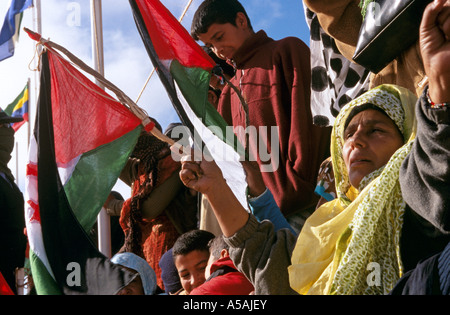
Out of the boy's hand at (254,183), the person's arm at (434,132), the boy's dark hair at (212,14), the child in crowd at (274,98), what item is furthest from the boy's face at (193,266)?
the person's arm at (434,132)

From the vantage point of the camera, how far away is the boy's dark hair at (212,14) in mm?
4195

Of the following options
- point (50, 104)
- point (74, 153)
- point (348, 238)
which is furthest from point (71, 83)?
point (348, 238)

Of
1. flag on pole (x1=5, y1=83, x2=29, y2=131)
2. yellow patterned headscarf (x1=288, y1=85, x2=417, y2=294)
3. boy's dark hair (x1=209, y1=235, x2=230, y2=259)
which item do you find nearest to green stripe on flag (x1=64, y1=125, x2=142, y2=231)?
boy's dark hair (x1=209, y1=235, x2=230, y2=259)

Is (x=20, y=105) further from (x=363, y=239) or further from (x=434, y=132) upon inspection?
(x=434, y=132)

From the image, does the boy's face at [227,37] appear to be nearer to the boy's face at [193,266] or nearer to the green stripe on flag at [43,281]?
the boy's face at [193,266]

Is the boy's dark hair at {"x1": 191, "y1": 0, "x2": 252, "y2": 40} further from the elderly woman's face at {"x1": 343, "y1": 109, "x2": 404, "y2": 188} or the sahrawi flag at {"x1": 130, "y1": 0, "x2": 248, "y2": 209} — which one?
the elderly woman's face at {"x1": 343, "y1": 109, "x2": 404, "y2": 188}

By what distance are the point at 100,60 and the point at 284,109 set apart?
171cm

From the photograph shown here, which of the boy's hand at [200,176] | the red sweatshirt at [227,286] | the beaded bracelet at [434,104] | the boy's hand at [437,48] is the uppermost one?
the boy's hand at [437,48]

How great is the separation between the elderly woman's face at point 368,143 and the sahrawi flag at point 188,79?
0.66 meters

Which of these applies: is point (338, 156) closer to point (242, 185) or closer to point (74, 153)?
point (242, 185)

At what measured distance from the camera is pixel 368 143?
98.3 inches

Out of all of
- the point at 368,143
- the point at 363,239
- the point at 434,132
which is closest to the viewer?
the point at 434,132

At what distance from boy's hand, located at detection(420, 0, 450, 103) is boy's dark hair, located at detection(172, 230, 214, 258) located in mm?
1991

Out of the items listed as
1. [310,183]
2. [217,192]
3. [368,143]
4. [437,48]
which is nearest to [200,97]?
[310,183]
